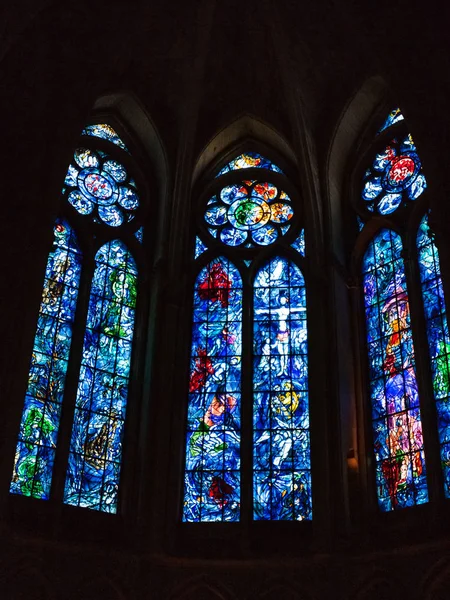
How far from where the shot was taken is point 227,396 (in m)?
12.7

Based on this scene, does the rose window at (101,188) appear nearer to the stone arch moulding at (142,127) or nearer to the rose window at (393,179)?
the stone arch moulding at (142,127)

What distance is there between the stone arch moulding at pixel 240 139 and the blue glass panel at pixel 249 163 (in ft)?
0.68

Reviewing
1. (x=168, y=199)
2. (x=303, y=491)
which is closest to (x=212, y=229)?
(x=168, y=199)

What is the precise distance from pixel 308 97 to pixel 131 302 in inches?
163

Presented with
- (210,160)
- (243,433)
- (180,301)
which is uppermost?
(210,160)

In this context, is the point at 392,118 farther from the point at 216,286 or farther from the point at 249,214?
the point at 216,286

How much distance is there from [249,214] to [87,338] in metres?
3.41

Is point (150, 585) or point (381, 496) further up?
point (381, 496)

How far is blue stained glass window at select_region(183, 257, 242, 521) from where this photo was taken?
471 inches

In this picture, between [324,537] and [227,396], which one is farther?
[227,396]

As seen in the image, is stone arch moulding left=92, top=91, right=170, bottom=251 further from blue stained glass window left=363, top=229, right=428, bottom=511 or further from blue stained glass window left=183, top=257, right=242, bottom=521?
blue stained glass window left=363, top=229, right=428, bottom=511

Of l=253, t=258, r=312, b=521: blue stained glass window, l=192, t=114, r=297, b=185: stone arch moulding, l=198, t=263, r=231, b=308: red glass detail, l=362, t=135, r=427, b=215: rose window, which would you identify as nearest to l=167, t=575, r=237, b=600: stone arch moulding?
l=253, t=258, r=312, b=521: blue stained glass window

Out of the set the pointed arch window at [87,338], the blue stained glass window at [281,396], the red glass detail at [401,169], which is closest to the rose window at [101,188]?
the pointed arch window at [87,338]

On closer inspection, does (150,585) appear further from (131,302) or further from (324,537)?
(131,302)
